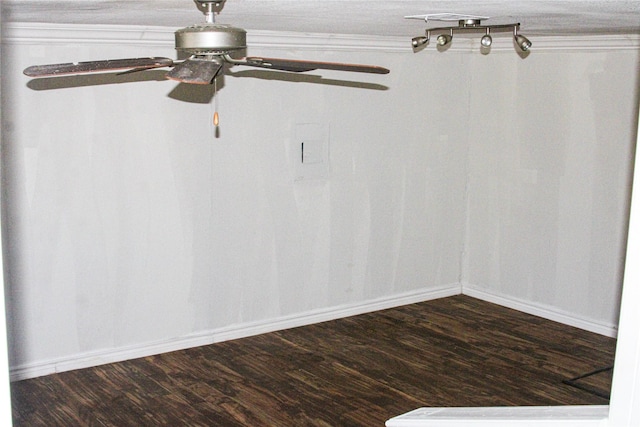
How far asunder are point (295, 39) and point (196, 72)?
8.17ft

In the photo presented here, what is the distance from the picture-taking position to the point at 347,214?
568cm

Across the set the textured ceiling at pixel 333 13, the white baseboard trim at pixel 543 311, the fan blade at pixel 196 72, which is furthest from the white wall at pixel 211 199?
the fan blade at pixel 196 72

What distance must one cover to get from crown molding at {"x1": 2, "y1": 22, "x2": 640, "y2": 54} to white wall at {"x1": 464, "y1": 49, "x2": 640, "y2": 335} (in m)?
0.08

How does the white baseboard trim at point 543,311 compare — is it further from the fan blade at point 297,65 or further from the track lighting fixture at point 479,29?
the fan blade at point 297,65

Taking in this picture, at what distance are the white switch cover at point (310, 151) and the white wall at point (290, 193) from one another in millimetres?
54

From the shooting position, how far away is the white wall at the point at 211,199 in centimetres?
441

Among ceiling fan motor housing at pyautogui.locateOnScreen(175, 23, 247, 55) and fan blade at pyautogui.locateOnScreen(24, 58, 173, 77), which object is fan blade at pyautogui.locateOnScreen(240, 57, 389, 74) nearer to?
ceiling fan motor housing at pyautogui.locateOnScreen(175, 23, 247, 55)

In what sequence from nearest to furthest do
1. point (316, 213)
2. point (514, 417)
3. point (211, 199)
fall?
point (514, 417)
point (211, 199)
point (316, 213)

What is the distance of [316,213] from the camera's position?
5.51m

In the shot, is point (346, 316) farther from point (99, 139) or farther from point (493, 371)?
point (99, 139)

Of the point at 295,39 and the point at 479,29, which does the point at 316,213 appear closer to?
the point at 295,39

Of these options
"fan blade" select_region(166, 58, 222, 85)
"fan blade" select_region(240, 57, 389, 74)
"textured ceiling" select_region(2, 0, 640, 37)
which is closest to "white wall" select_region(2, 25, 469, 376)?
"textured ceiling" select_region(2, 0, 640, 37)

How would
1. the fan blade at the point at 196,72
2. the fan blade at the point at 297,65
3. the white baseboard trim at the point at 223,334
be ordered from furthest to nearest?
the white baseboard trim at the point at 223,334
the fan blade at the point at 297,65
the fan blade at the point at 196,72

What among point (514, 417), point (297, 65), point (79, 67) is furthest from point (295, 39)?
point (514, 417)
